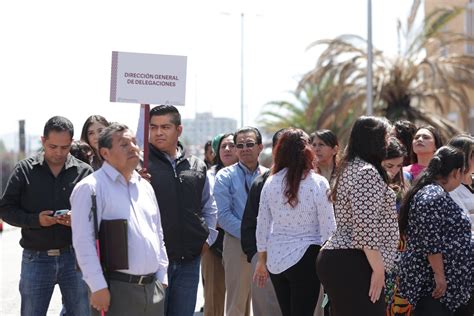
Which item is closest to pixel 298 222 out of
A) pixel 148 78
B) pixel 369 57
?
pixel 148 78

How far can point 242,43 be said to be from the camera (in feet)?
153

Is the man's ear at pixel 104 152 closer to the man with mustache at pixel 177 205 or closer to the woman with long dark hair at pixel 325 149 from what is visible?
the man with mustache at pixel 177 205

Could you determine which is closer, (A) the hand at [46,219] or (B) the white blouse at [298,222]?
(B) the white blouse at [298,222]

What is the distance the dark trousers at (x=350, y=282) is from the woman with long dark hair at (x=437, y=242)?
0.91 meters

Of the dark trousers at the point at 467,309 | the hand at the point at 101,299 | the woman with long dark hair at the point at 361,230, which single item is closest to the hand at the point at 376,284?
the woman with long dark hair at the point at 361,230

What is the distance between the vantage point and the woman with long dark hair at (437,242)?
22.5 ft

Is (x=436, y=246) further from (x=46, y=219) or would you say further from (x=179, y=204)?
(x=46, y=219)

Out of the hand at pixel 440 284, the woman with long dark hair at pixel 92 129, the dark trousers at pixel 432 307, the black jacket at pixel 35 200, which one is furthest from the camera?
the woman with long dark hair at pixel 92 129

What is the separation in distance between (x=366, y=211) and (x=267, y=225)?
55.9 inches

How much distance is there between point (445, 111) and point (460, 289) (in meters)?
21.3

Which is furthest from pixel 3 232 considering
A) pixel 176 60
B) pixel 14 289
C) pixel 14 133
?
pixel 176 60

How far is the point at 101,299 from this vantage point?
555 centimetres

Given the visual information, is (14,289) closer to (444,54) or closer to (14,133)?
(444,54)

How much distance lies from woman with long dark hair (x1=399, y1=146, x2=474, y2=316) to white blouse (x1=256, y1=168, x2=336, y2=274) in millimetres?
626
